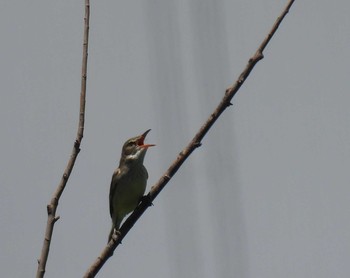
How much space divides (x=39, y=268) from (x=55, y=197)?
17.7 inches

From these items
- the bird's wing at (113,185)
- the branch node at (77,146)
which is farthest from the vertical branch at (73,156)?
the bird's wing at (113,185)

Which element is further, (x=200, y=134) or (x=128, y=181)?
(x=128, y=181)

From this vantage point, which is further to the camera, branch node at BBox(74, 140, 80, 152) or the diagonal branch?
branch node at BBox(74, 140, 80, 152)

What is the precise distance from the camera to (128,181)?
8.34 meters

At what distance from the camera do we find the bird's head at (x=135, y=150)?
850 centimetres

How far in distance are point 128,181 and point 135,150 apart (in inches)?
15.7

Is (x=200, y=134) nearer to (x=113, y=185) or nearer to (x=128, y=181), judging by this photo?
(x=128, y=181)

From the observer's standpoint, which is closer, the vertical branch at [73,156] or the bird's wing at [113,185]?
the vertical branch at [73,156]

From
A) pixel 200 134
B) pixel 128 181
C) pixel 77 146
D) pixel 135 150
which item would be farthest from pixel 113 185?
pixel 200 134

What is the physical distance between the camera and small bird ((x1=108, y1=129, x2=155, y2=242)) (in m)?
8.21

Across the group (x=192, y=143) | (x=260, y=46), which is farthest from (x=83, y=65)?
(x=260, y=46)

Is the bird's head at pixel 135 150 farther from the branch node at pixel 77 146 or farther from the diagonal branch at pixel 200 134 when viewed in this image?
the branch node at pixel 77 146

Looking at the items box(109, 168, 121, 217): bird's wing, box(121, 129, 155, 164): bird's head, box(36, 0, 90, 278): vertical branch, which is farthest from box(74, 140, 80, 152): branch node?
box(109, 168, 121, 217): bird's wing

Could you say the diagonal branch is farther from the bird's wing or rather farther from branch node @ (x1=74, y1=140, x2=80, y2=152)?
the bird's wing
